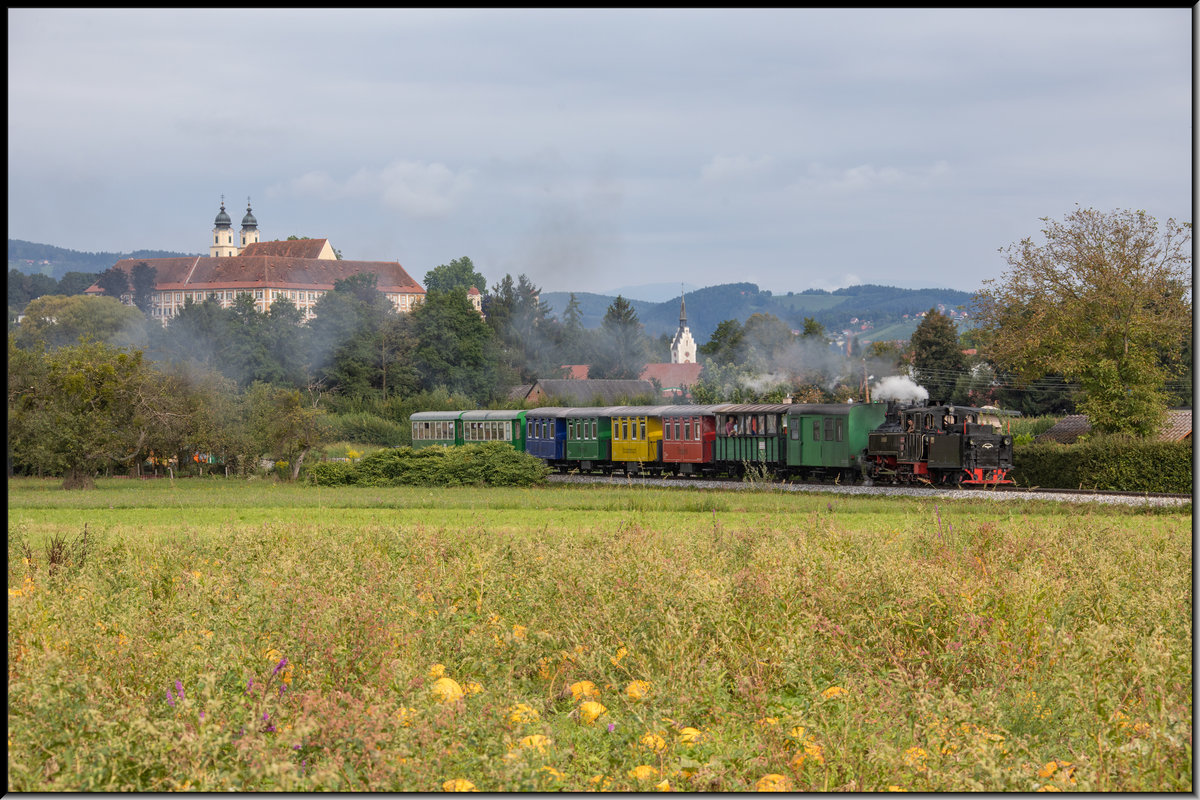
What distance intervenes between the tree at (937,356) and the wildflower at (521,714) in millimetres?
72121

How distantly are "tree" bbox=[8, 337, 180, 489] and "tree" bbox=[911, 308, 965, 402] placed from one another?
51.6m

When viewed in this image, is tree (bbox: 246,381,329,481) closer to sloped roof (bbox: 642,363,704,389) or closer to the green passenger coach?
the green passenger coach

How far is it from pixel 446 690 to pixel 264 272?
150363 millimetres

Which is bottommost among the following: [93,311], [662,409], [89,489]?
[89,489]

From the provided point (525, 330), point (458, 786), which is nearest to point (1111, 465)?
point (458, 786)

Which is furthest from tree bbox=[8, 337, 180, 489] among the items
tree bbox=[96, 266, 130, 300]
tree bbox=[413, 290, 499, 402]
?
tree bbox=[96, 266, 130, 300]

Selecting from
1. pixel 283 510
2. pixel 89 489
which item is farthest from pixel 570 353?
pixel 283 510

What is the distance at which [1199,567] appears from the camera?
6.54m

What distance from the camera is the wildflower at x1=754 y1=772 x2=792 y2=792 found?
604 centimetres

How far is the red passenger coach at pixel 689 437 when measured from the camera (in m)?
40.6

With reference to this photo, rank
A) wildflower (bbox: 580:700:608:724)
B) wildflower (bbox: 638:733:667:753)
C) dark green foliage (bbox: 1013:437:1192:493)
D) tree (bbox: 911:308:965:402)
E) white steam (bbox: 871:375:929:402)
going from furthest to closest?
tree (bbox: 911:308:965:402) < white steam (bbox: 871:375:929:402) < dark green foliage (bbox: 1013:437:1192:493) < wildflower (bbox: 580:700:608:724) < wildflower (bbox: 638:733:667:753)

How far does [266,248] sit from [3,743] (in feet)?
567

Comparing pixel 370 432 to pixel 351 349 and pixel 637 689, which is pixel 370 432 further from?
pixel 637 689

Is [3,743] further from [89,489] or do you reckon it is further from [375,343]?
[375,343]
